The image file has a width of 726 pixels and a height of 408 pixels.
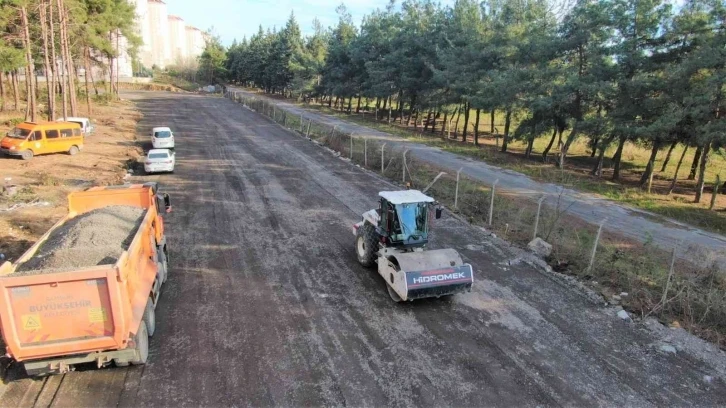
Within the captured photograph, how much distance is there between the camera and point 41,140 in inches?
1009

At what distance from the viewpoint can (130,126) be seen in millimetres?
40406

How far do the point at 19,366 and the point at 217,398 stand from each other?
11.4ft

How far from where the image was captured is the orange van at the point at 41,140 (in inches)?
976

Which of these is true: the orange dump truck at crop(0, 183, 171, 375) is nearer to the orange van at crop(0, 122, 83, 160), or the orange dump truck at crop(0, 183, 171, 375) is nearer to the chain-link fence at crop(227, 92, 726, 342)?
the chain-link fence at crop(227, 92, 726, 342)

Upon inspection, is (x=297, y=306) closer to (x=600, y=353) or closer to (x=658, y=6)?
(x=600, y=353)

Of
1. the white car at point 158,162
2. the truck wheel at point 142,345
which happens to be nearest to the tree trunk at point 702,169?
the truck wheel at point 142,345

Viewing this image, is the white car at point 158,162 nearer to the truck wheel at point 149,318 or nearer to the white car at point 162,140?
the white car at point 162,140

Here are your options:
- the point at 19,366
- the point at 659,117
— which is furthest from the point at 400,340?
the point at 659,117

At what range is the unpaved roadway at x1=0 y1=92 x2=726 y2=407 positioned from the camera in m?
6.95

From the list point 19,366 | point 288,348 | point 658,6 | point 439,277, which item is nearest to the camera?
point 19,366

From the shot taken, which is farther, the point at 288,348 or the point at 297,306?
the point at 297,306

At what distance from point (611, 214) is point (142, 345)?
65.1ft

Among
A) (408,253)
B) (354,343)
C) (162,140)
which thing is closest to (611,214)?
(408,253)

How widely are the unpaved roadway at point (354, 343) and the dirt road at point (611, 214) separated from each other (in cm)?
490
